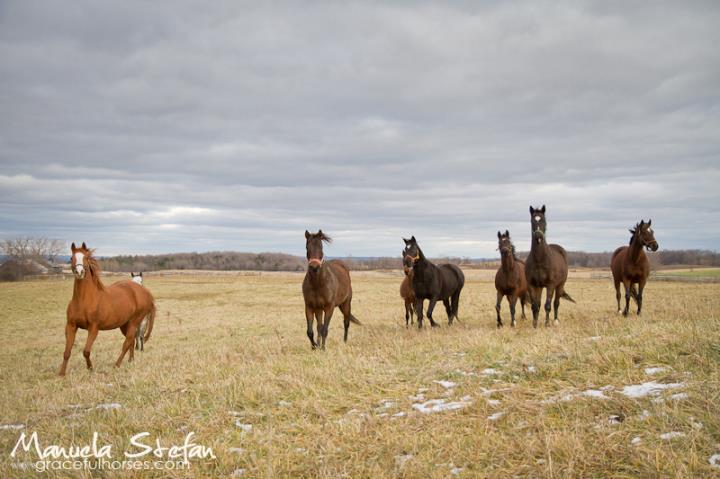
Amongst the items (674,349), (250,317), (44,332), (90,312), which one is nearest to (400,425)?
(674,349)

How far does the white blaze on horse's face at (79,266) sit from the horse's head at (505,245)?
11329mm

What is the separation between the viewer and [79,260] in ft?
33.4

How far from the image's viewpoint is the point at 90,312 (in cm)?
1037

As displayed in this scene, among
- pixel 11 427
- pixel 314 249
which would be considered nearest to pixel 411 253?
pixel 314 249

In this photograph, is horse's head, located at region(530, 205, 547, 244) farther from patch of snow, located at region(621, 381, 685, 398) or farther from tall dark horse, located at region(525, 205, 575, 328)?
patch of snow, located at region(621, 381, 685, 398)

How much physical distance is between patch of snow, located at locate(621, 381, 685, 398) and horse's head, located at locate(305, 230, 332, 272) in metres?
6.51

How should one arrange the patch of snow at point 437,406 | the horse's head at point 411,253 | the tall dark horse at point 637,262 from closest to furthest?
1. the patch of snow at point 437,406
2. the horse's head at point 411,253
3. the tall dark horse at point 637,262

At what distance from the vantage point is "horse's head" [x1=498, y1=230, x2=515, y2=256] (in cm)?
1352

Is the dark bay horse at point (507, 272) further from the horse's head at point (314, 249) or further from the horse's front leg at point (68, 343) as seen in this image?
the horse's front leg at point (68, 343)

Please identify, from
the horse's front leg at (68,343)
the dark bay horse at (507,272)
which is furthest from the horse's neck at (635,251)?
the horse's front leg at (68,343)

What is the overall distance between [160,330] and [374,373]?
67.6ft

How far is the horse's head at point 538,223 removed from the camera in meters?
12.6

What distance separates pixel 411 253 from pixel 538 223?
149 inches

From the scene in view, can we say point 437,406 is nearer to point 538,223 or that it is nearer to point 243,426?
point 243,426
